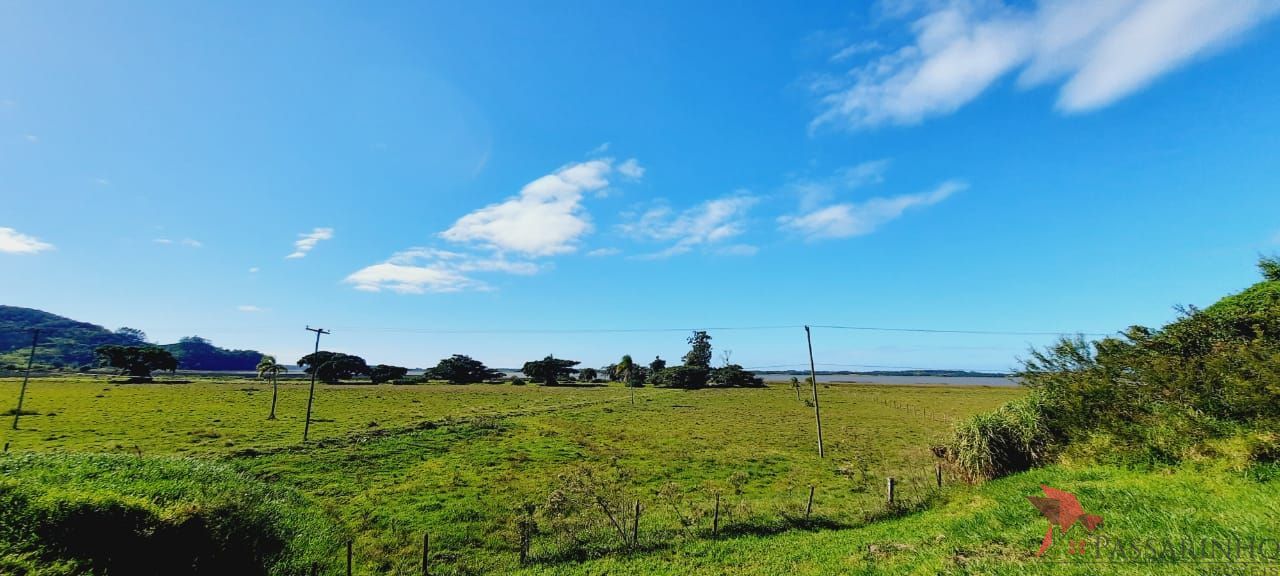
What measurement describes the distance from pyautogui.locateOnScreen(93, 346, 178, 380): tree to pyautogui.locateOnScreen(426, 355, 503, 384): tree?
6294 centimetres

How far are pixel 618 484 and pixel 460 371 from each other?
123788mm

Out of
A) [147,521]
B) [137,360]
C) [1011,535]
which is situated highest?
[137,360]

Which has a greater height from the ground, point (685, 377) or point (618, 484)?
point (685, 377)

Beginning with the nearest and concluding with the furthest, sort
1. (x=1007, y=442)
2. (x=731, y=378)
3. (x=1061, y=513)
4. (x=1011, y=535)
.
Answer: (x=1011, y=535), (x=1061, y=513), (x=1007, y=442), (x=731, y=378)

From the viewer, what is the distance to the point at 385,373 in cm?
13838

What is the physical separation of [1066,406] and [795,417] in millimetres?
42338

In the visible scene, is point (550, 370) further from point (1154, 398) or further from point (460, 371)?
point (1154, 398)

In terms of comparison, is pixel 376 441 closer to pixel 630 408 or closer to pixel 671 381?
pixel 630 408

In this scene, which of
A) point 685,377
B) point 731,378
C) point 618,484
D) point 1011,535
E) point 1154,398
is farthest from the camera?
point 731,378

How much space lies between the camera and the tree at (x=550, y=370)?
14350 cm

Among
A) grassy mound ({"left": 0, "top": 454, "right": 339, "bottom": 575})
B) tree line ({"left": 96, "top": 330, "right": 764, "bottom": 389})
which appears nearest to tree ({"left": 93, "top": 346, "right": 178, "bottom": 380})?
tree line ({"left": 96, "top": 330, "right": 764, "bottom": 389})

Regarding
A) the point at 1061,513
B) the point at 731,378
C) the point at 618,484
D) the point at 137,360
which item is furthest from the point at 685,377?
the point at 137,360

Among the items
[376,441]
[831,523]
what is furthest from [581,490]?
[376,441]

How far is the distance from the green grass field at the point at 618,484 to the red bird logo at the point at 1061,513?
380mm
